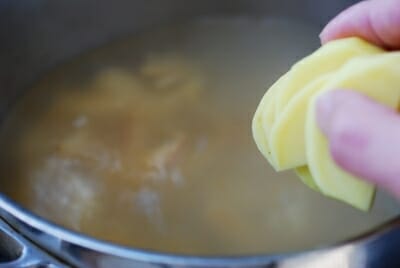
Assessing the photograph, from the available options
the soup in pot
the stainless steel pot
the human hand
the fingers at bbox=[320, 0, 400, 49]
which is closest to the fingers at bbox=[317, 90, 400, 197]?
the human hand

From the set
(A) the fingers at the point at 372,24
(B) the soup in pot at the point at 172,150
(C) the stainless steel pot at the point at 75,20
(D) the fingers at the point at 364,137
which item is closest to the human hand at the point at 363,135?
(D) the fingers at the point at 364,137

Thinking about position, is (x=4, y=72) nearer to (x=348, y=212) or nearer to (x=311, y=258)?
(x=348, y=212)

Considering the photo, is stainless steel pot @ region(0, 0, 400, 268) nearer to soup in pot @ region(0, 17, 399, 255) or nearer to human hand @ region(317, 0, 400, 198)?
soup in pot @ region(0, 17, 399, 255)

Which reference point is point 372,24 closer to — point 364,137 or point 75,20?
point 364,137

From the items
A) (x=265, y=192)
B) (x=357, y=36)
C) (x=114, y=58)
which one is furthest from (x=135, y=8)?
(x=357, y=36)

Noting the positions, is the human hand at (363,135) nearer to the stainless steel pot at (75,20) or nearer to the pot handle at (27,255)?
the pot handle at (27,255)

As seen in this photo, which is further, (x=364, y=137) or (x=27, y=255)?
(x=27, y=255)

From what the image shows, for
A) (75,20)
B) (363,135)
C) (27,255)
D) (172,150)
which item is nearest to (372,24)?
(363,135)
